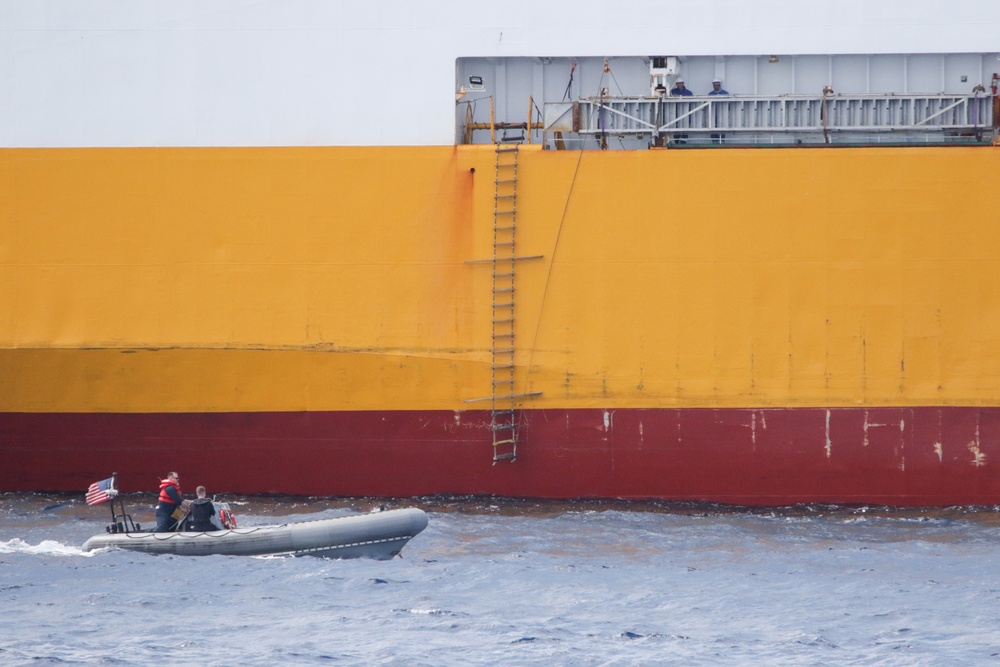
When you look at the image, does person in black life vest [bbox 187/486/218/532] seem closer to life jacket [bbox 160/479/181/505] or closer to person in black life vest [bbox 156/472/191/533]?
person in black life vest [bbox 156/472/191/533]

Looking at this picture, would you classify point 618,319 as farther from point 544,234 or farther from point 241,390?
point 241,390

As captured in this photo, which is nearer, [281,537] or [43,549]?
[281,537]

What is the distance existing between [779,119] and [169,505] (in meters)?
8.75

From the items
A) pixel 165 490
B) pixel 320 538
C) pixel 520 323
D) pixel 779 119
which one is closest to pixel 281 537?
pixel 320 538

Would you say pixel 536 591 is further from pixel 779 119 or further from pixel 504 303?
pixel 779 119

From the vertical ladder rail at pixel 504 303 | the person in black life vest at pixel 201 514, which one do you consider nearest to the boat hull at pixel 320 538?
the person in black life vest at pixel 201 514

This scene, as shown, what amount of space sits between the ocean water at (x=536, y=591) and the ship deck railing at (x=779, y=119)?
15.2ft

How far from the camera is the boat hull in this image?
43.6 feet

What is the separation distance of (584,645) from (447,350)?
17.5 ft

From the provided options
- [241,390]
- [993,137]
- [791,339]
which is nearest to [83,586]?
[241,390]

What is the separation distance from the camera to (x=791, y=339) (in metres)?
14.8

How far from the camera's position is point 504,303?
49.0 feet

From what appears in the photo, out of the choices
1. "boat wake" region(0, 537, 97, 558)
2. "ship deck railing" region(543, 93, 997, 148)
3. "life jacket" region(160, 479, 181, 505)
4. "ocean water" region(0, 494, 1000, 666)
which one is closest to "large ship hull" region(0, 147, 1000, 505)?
"ship deck railing" region(543, 93, 997, 148)

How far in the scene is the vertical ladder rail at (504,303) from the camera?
14875 millimetres
